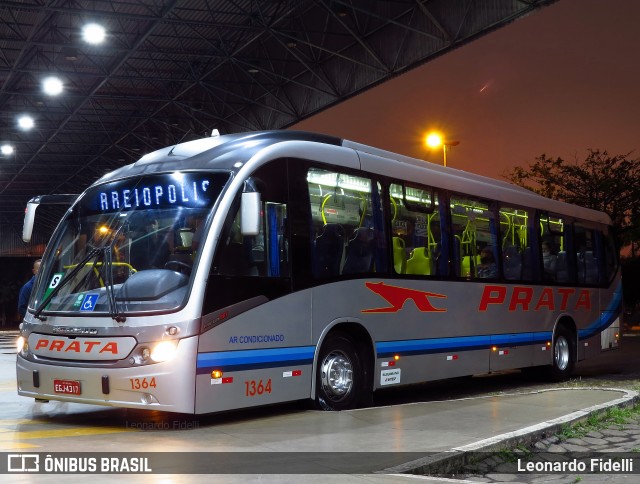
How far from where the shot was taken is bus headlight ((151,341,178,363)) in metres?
8.95

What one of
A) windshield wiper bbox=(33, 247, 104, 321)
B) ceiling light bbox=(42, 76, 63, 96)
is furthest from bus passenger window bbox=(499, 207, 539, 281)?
ceiling light bbox=(42, 76, 63, 96)

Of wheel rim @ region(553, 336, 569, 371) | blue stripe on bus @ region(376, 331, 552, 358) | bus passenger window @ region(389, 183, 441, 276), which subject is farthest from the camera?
wheel rim @ region(553, 336, 569, 371)

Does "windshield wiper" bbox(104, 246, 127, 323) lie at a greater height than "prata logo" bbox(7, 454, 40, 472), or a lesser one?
greater

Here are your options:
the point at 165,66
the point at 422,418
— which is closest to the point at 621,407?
the point at 422,418

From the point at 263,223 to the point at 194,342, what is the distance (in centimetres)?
166

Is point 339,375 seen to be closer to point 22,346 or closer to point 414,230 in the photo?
point 414,230

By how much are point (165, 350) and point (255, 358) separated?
1.07 m

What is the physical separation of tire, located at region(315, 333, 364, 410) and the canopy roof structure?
444 inches

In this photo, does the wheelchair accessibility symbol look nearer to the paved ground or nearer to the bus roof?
the paved ground

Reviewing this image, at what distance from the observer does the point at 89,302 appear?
951 centimetres

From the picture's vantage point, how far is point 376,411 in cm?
1041

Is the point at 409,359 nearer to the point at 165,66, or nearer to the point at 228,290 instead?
the point at 228,290

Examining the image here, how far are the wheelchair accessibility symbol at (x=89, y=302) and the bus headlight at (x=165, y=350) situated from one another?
917 millimetres

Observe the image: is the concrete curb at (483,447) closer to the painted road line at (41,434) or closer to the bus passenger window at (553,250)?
the painted road line at (41,434)
